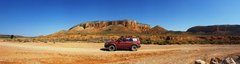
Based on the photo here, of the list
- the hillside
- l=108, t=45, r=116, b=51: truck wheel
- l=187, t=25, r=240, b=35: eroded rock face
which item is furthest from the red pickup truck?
the hillside

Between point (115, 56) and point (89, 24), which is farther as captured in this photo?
point (89, 24)

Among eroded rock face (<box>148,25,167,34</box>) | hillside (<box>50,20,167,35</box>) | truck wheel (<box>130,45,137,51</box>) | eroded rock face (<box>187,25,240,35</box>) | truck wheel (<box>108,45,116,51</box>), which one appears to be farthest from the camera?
hillside (<box>50,20,167,35</box>)

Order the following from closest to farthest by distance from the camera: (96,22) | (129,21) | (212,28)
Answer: (212,28), (129,21), (96,22)

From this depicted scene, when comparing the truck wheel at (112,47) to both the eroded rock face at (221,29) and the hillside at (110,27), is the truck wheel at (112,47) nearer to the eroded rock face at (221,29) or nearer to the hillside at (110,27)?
the eroded rock face at (221,29)

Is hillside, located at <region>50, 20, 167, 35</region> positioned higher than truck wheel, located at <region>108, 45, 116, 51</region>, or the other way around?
hillside, located at <region>50, 20, 167, 35</region>

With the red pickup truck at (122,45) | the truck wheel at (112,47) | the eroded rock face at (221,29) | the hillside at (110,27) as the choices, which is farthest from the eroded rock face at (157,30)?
the truck wheel at (112,47)

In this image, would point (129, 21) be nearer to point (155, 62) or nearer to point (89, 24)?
point (89, 24)

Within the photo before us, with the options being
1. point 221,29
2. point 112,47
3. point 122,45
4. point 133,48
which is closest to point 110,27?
point 221,29

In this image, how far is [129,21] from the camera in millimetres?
169000

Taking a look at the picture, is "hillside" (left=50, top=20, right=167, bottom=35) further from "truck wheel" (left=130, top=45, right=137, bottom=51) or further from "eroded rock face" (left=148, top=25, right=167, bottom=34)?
"truck wheel" (left=130, top=45, right=137, bottom=51)

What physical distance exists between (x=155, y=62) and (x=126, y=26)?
142 m

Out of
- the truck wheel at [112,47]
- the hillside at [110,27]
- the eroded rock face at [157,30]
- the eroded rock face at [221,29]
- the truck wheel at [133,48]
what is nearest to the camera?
the truck wheel at [112,47]

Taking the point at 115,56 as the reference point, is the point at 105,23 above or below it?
above

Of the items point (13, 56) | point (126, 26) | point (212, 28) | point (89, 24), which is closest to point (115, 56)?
point (13, 56)
